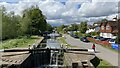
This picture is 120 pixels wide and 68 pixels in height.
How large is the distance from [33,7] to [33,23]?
35.3 feet

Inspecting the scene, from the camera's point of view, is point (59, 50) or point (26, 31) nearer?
point (59, 50)

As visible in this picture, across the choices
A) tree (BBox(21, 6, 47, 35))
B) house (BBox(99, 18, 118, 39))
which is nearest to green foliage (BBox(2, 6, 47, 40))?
tree (BBox(21, 6, 47, 35))

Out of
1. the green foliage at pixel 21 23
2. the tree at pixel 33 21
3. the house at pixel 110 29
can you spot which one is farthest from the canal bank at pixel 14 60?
the house at pixel 110 29

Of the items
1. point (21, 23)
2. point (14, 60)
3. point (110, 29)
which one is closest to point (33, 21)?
point (21, 23)

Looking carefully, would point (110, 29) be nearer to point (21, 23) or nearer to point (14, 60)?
point (21, 23)

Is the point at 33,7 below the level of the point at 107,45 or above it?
above

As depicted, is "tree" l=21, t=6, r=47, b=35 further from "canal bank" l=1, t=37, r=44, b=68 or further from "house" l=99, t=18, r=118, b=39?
"canal bank" l=1, t=37, r=44, b=68

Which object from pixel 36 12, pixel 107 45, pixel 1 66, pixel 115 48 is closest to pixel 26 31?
pixel 36 12

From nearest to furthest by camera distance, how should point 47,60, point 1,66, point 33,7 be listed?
point 1,66 < point 47,60 < point 33,7

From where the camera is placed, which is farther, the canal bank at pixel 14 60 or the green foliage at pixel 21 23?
the green foliage at pixel 21 23

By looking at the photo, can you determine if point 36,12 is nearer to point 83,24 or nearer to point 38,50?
point 83,24

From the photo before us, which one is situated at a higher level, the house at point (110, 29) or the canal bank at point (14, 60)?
the canal bank at point (14, 60)

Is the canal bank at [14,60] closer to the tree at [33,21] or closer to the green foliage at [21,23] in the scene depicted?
the green foliage at [21,23]

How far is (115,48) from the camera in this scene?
130 ft
